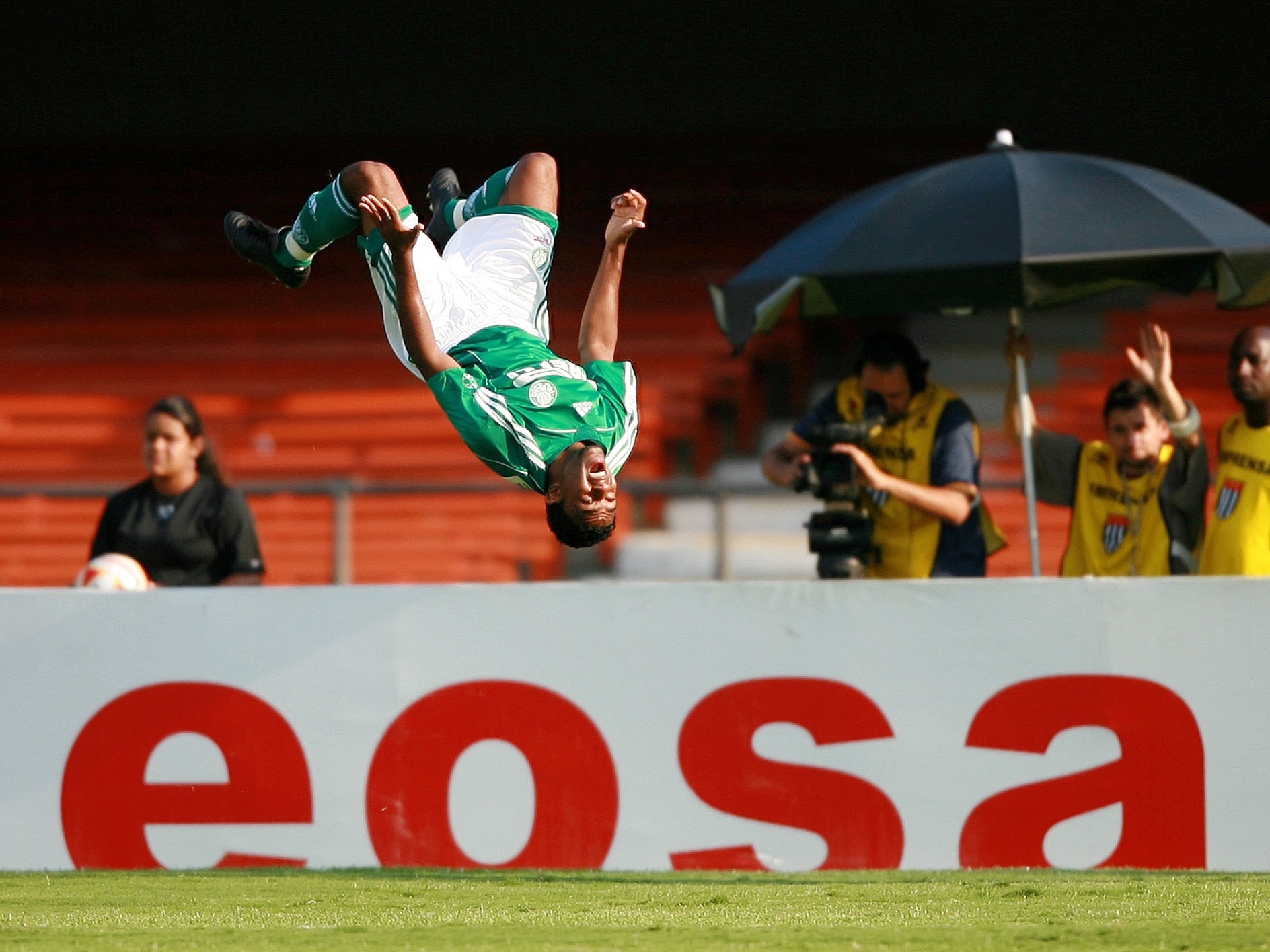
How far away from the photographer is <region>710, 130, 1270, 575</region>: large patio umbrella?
17.6 feet

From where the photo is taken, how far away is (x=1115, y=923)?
159 inches

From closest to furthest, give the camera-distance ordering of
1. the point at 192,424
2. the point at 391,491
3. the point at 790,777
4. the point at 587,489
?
the point at 587,489
the point at 790,777
the point at 192,424
the point at 391,491

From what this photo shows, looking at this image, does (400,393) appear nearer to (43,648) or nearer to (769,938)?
(43,648)

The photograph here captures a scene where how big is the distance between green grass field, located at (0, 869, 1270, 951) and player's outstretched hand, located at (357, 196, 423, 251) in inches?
68.5

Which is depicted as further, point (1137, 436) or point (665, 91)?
point (665, 91)

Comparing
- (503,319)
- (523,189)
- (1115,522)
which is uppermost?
(523,189)

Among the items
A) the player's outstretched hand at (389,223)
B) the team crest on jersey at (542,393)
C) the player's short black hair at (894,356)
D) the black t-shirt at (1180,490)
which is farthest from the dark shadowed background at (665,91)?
the player's outstretched hand at (389,223)

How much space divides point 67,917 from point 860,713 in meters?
2.47

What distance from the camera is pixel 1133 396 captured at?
5.48m

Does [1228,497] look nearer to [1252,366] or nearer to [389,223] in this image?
[1252,366]

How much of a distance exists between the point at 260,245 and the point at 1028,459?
8.88 feet

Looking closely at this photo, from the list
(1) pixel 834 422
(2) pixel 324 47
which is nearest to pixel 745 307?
(1) pixel 834 422

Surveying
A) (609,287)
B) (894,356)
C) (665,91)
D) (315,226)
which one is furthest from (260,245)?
(665,91)

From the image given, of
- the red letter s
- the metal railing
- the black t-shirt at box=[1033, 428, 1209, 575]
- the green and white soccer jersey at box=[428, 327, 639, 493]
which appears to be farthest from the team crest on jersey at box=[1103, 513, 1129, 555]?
the green and white soccer jersey at box=[428, 327, 639, 493]
